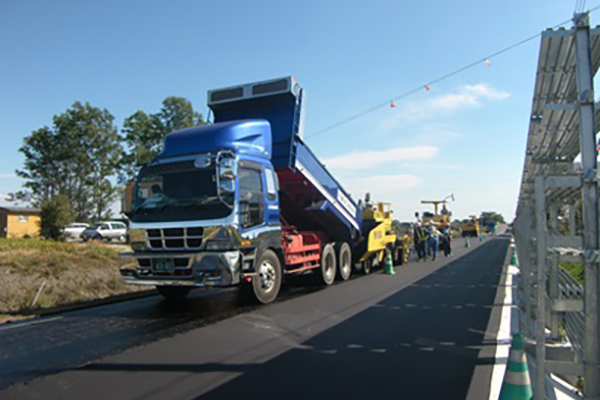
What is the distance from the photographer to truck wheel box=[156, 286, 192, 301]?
973 centimetres

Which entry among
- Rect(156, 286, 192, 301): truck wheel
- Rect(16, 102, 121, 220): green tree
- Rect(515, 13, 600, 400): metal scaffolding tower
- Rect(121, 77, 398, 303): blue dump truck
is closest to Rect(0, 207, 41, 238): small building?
Rect(16, 102, 121, 220): green tree

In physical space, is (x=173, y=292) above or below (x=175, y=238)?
below

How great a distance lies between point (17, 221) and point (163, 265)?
1600 inches

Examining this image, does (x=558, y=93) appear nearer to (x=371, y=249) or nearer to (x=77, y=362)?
(x=77, y=362)

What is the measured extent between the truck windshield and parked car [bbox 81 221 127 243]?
28065 millimetres

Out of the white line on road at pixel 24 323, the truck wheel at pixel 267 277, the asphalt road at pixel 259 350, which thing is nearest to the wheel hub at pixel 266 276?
the truck wheel at pixel 267 277

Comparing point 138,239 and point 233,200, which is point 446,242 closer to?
point 233,200

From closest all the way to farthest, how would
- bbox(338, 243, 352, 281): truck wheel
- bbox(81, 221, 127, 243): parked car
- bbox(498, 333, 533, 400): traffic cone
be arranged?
bbox(498, 333, 533, 400): traffic cone < bbox(338, 243, 352, 281): truck wheel < bbox(81, 221, 127, 243): parked car

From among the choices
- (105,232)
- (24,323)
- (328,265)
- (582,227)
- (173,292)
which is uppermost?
(582,227)

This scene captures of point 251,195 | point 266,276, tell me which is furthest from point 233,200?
point 266,276

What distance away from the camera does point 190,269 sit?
7.89 metres

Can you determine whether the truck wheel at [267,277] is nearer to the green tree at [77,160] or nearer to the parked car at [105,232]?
the parked car at [105,232]

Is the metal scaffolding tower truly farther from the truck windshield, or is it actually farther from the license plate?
the license plate

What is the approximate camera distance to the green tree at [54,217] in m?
25.9
